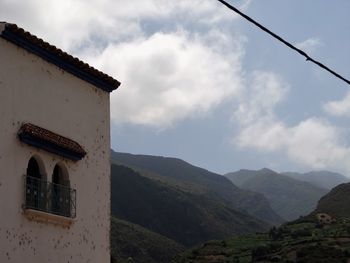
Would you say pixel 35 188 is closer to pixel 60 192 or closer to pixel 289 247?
pixel 60 192

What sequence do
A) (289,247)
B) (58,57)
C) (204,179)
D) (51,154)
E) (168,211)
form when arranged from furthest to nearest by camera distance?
1. (204,179)
2. (168,211)
3. (289,247)
4. (58,57)
5. (51,154)

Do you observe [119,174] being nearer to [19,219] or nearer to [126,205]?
[126,205]

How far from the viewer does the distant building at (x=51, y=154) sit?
34.3 ft

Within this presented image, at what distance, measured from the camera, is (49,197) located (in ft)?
36.6

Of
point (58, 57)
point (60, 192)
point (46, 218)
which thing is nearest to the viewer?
point (46, 218)

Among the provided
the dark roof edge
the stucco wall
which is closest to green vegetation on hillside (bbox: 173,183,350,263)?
the stucco wall

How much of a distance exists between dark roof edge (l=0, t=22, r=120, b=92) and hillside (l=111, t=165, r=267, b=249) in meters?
74.4

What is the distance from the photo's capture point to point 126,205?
298ft

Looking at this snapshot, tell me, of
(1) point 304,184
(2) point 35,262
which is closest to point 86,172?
(2) point 35,262

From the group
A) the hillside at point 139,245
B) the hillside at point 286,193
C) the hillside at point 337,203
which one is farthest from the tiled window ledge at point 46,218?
the hillside at point 286,193

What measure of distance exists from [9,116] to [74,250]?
9.17ft

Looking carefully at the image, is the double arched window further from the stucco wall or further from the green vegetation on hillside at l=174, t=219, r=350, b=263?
the green vegetation on hillside at l=174, t=219, r=350, b=263

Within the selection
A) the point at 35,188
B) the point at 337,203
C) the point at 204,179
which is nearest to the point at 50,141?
the point at 35,188

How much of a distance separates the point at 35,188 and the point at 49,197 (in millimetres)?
342
